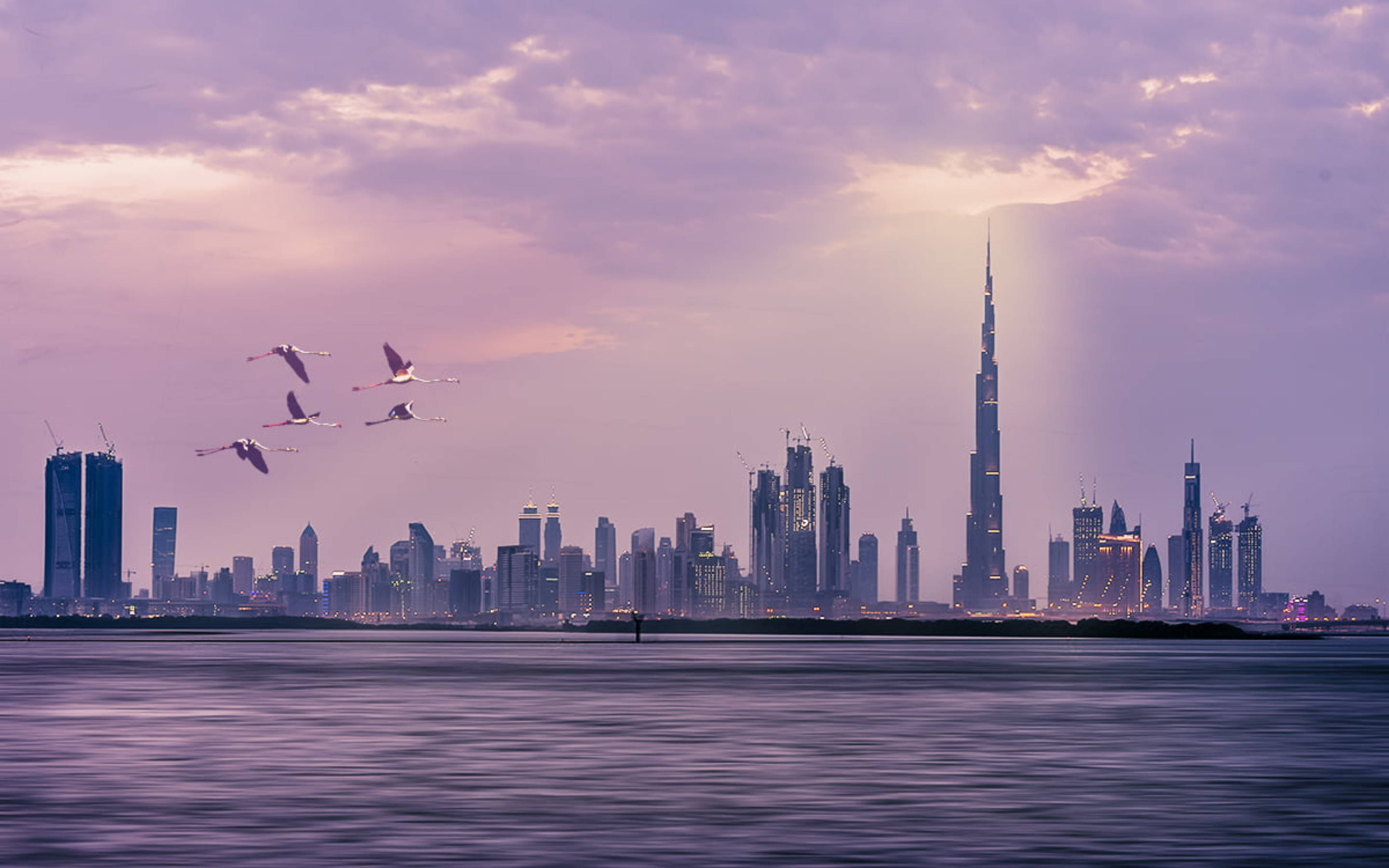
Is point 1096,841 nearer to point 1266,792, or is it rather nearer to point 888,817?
point 888,817

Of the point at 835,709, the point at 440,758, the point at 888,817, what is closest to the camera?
the point at 888,817

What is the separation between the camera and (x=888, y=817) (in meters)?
26.5

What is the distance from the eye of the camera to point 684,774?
33094 mm

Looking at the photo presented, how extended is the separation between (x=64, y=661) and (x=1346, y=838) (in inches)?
3576

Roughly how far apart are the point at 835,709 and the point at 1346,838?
99.4ft

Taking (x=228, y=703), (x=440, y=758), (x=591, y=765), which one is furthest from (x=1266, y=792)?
(x=228, y=703)

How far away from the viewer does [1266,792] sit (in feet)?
99.6

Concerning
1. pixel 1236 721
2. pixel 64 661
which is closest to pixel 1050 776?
pixel 1236 721

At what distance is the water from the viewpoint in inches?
918

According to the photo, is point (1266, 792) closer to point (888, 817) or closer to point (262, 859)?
point (888, 817)

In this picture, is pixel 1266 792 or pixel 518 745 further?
pixel 518 745

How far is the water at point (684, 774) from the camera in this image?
76.5ft

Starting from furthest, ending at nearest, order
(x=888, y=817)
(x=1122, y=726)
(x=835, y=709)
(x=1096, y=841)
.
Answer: (x=835, y=709), (x=1122, y=726), (x=888, y=817), (x=1096, y=841)

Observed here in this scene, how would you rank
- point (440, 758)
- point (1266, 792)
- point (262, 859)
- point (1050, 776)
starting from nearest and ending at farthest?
1. point (262, 859)
2. point (1266, 792)
3. point (1050, 776)
4. point (440, 758)
